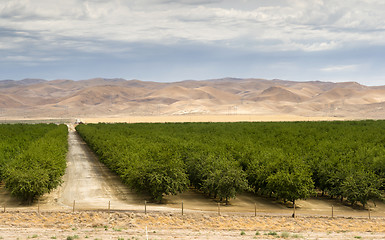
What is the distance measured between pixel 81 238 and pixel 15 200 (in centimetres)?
1808

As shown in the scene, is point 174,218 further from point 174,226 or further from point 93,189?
point 93,189

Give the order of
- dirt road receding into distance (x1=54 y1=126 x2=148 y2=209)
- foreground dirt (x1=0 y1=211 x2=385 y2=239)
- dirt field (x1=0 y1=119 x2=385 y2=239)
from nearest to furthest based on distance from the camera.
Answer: foreground dirt (x1=0 y1=211 x2=385 y2=239)
dirt field (x1=0 y1=119 x2=385 y2=239)
dirt road receding into distance (x1=54 y1=126 x2=148 y2=209)

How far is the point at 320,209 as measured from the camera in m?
38.7

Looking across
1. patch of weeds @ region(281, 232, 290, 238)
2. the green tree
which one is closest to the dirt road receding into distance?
patch of weeds @ region(281, 232, 290, 238)

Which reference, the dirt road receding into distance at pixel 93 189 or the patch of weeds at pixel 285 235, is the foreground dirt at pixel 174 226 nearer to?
the patch of weeds at pixel 285 235

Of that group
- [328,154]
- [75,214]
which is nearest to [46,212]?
[75,214]

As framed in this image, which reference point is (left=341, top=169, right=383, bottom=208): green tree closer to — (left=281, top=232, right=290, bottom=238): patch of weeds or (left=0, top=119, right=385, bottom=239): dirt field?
(left=0, top=119, right=385, bottom=239): dirt field

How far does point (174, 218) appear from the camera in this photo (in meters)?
32.7

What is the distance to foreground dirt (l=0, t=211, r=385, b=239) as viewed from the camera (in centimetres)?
2706

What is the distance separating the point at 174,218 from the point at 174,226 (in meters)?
2.30

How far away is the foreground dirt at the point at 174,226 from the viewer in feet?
88.8

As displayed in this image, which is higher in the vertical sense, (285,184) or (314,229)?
(285,184)

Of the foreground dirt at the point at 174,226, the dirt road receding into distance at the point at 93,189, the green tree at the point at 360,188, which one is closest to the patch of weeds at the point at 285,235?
the foreground dirt at the point at 174,226

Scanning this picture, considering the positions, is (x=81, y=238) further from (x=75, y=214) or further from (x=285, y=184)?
(x=285, y=184)
